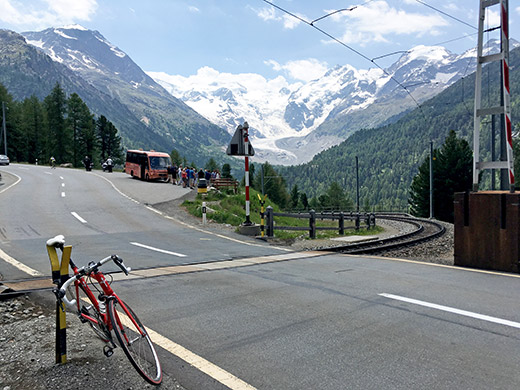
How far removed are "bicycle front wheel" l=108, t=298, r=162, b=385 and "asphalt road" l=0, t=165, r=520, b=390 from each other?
25 centimetres

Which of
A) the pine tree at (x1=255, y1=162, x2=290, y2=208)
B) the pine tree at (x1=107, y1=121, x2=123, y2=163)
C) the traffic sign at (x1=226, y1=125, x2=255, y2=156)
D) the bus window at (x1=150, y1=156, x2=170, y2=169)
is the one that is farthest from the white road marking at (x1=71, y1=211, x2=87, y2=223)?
the pine tree at (x1=255, y1=162, x2=290, y2=208)

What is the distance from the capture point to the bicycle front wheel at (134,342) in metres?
3.63

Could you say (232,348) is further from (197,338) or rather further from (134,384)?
(134,384)

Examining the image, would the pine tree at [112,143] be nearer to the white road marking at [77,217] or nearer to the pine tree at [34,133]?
the pine tree at [34,133]

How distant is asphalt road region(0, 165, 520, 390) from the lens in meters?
3.81

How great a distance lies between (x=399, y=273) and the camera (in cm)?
830

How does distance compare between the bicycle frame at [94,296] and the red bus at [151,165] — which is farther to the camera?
the red bus at [151,165]

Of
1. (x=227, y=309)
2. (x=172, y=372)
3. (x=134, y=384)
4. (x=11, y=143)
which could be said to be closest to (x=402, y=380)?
(x=172, y=372)

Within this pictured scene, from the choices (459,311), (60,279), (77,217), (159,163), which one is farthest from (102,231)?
(159,163)

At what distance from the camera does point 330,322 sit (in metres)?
5.19

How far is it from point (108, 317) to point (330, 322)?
2652 mm

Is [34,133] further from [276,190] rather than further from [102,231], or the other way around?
[102,231]

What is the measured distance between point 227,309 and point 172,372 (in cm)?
187

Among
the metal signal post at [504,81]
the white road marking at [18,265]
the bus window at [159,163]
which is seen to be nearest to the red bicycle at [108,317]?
the white road marking at [18,265]
